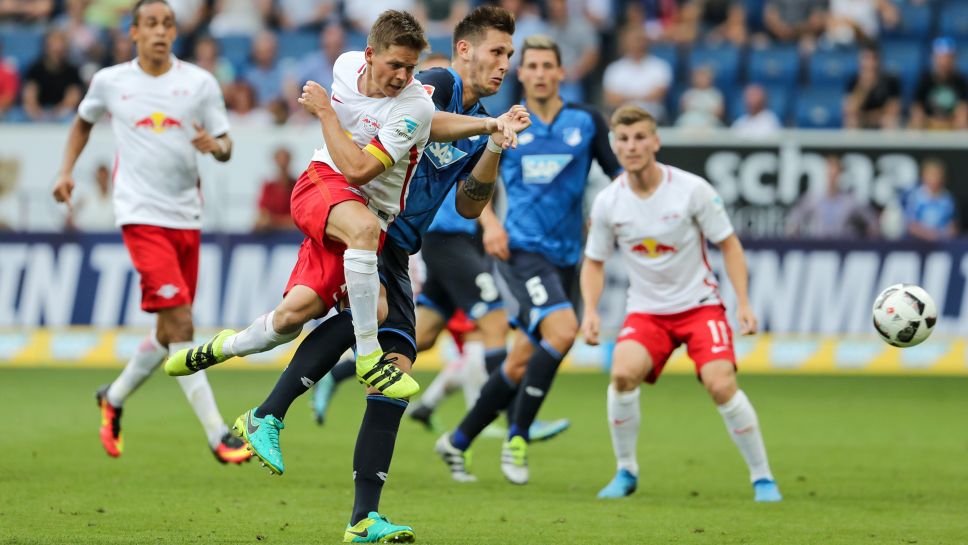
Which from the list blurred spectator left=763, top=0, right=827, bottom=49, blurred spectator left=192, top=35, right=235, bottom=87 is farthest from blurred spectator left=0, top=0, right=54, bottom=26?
blurred spectator left=763, top=0, right=827, bottom=49

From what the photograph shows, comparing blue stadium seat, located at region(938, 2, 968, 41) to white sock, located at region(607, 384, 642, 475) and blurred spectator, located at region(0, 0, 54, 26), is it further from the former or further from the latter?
white sock, located at region(607, 384, 642, 475)

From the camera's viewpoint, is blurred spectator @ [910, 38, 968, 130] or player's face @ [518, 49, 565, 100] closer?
player's face @ [518, 49, 565, 100]

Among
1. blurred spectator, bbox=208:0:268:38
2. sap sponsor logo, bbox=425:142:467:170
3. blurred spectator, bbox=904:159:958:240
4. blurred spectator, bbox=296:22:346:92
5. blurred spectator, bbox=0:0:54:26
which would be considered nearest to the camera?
sap sponsor logo, bbox=425:142:467:170

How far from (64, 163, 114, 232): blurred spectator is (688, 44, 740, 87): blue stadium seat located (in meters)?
7.82

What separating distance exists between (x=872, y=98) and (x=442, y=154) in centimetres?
1249

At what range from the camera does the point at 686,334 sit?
29.0ft

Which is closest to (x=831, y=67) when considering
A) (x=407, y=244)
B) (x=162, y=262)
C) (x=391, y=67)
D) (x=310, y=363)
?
(x=162, y=262)

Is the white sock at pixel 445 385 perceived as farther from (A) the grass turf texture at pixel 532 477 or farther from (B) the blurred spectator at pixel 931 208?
(B) the blurred spectator at pixel 931 208

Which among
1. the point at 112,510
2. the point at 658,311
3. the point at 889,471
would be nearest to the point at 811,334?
the point at 889,471

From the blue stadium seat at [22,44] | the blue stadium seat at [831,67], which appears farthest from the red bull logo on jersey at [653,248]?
the blue stadium seat at [22,44]

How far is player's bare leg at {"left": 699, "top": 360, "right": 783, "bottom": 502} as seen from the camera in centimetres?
855

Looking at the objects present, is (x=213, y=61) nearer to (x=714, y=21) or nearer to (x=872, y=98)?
(x=714, y=21)

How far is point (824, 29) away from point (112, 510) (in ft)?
50.0

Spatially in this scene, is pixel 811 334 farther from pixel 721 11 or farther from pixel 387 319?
pixel 387 319
